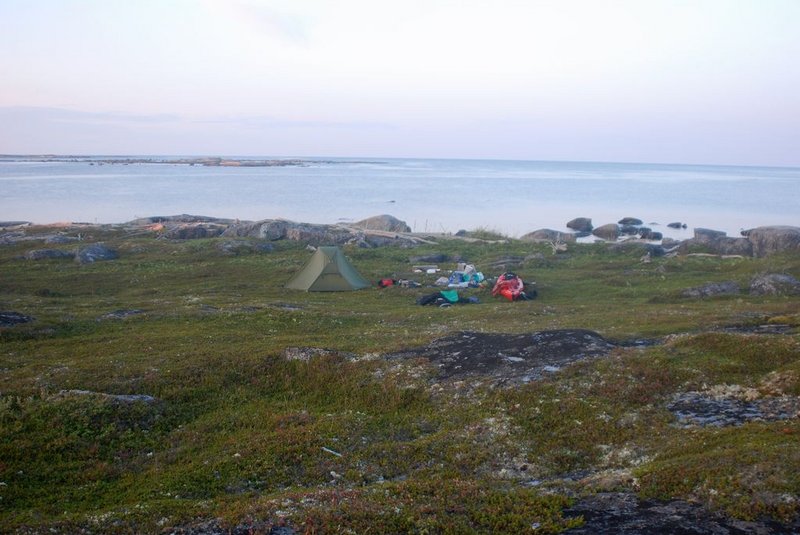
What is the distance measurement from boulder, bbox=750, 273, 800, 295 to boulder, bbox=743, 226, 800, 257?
508 inches

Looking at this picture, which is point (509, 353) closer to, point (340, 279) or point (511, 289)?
point (511, 289)

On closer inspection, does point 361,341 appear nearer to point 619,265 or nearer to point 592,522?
point 592,522

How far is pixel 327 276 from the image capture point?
35.7 meters

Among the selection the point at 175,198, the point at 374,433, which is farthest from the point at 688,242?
the point at 175,198

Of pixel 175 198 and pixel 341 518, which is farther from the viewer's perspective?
pixel 175 198

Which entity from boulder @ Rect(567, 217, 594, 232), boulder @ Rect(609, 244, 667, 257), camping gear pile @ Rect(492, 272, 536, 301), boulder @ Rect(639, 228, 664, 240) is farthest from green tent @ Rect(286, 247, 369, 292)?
boulder @ Rect(567, 217, 594, 232)

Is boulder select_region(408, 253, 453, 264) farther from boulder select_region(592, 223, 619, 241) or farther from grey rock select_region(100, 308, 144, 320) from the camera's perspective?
boulder select_region(592, 223, 619, 241)

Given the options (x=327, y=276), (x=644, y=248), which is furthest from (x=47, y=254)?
(x=644, y=248)

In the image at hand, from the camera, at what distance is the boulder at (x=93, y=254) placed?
43375mm

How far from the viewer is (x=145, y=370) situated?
17.7 metres

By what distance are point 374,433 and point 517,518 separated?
18.1ft

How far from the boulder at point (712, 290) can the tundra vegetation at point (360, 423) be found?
2.23 meters

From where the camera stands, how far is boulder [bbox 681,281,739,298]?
100 feet

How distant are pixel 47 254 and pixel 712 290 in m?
41.4
